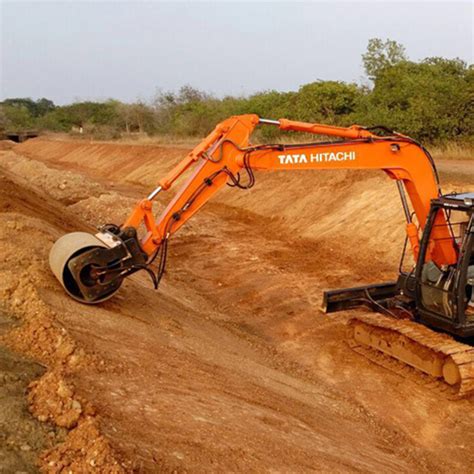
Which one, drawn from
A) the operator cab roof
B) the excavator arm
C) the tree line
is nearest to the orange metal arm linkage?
the excavator arm

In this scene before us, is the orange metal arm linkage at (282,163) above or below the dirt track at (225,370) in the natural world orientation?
above

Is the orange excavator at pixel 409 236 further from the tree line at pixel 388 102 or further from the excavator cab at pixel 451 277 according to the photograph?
the tree line at pixel 388 102

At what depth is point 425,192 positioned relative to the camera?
8.29 m

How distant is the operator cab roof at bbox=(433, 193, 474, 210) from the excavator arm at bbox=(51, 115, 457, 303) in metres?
0.27

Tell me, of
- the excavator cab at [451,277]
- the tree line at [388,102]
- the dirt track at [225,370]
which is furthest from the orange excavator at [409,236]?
the tree line at [388,102]

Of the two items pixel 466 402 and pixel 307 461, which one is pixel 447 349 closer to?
pixel 466 402

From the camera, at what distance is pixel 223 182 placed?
7672 mm

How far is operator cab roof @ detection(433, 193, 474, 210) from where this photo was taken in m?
7.21

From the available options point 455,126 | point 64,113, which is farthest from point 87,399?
point 64,113

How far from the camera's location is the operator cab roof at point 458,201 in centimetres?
721

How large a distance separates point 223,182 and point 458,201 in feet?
9.94

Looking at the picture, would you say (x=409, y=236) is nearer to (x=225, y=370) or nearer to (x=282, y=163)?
(x=282, y=163)

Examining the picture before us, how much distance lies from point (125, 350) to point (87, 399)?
1545mm

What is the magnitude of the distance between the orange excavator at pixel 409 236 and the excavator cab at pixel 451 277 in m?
0.01
